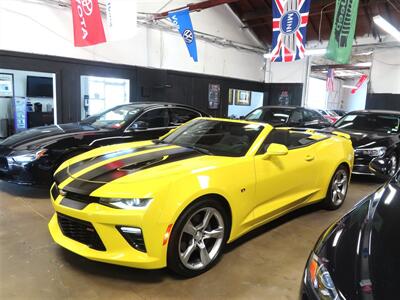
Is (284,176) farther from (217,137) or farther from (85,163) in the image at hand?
(85,163)

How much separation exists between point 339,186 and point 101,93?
8.26m

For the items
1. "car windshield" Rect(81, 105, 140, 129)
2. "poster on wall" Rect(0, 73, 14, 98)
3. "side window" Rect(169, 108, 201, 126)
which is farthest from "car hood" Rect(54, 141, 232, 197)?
"poster on wall" Rect(0, 73, 14, 98)

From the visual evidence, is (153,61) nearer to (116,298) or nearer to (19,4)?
(19,4)

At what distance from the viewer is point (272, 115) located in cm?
852

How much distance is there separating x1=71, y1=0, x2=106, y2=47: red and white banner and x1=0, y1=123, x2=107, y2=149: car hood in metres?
2.60

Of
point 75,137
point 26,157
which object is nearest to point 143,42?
point 75,137

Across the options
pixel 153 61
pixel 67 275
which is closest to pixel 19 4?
pixel 153 61

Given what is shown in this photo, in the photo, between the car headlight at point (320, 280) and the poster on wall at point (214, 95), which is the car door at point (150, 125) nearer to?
the car headlight at point (320, 280)

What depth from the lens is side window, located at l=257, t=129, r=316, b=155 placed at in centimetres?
328

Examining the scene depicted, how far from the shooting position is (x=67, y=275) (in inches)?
101

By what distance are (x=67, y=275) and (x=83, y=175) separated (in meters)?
0.79

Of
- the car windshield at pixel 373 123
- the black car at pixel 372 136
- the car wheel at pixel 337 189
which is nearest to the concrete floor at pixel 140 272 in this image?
the car wheel at pixel 337 189

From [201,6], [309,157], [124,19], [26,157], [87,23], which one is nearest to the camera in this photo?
[309,157]

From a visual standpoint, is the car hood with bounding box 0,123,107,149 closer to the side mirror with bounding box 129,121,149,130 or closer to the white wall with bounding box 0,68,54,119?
the side mirror with bounding box 129,121,149,130
